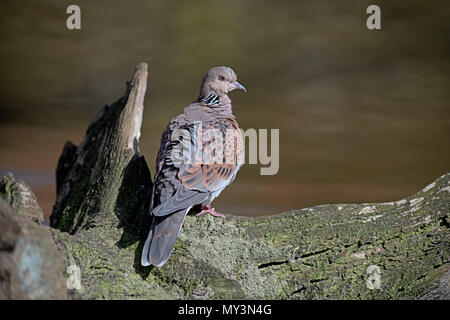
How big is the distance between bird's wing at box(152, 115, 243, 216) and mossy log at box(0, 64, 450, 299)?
0.34 meters

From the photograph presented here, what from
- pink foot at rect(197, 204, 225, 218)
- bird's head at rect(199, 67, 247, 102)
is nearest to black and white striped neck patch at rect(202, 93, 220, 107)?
bird's head at rect(199, 67, 247, 102)

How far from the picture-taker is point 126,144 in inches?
182

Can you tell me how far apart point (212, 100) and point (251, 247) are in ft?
5.49

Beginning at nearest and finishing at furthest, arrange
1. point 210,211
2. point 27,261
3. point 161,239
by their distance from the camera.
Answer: point 27,261 < point 161,239 < point 210,211

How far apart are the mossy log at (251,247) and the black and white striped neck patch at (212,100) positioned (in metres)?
0.66

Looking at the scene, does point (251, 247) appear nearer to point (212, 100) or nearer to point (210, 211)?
point (210, 211)

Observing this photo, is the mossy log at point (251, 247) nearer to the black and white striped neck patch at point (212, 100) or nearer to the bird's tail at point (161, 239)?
the bird's tail at point (161, 239)

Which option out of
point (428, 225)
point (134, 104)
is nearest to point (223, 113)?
point (134, 104)

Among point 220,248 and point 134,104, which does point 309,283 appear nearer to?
point 220,248

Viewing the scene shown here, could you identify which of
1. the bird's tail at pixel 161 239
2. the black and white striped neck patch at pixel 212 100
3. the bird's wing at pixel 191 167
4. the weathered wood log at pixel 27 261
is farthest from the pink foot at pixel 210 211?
the weathered wood log at pixel 27 261

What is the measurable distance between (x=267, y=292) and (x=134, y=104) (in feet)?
7.63

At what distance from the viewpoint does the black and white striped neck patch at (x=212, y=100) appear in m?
4.85

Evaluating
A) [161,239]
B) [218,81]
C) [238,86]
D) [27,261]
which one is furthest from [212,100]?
[27,261]

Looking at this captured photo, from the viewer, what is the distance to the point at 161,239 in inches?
134
